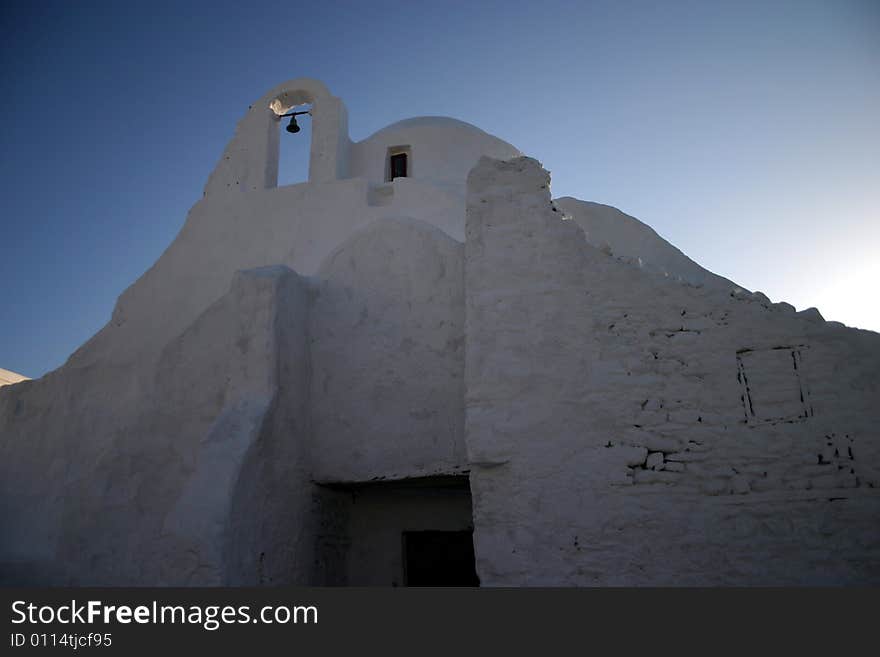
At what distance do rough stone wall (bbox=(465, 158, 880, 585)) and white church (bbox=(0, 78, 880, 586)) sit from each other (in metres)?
0.02

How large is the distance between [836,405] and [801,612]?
1.54m

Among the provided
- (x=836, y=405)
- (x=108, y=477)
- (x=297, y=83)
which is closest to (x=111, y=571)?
(x=108, y=477)

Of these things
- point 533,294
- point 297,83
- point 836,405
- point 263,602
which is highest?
point 297,83

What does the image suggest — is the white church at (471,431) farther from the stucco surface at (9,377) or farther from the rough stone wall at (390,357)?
the stucco surface at (9,377)

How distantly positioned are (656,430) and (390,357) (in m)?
2.76

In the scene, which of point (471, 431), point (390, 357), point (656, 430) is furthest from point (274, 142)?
point (656, 430)

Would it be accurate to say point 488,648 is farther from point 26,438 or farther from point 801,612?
point 26,438

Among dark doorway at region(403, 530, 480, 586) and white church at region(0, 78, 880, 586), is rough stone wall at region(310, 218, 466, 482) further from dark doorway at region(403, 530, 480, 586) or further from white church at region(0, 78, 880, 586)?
dark doorway at region(403, 530, 480, 586)

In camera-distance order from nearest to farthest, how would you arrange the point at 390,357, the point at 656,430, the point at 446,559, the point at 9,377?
the point at 656,430 < the point at 390,357 < the point at 446,559 < the point at 9,377

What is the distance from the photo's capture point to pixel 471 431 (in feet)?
16.1

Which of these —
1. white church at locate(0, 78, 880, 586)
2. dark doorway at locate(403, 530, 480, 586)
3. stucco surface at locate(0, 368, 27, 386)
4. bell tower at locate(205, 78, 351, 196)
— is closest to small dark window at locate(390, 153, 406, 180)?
bell tower at locate(205, 78, 351, 196)

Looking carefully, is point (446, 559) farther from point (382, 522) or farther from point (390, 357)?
point (390, 357)

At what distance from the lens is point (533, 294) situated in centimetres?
518

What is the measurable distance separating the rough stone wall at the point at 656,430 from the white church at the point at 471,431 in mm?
15
